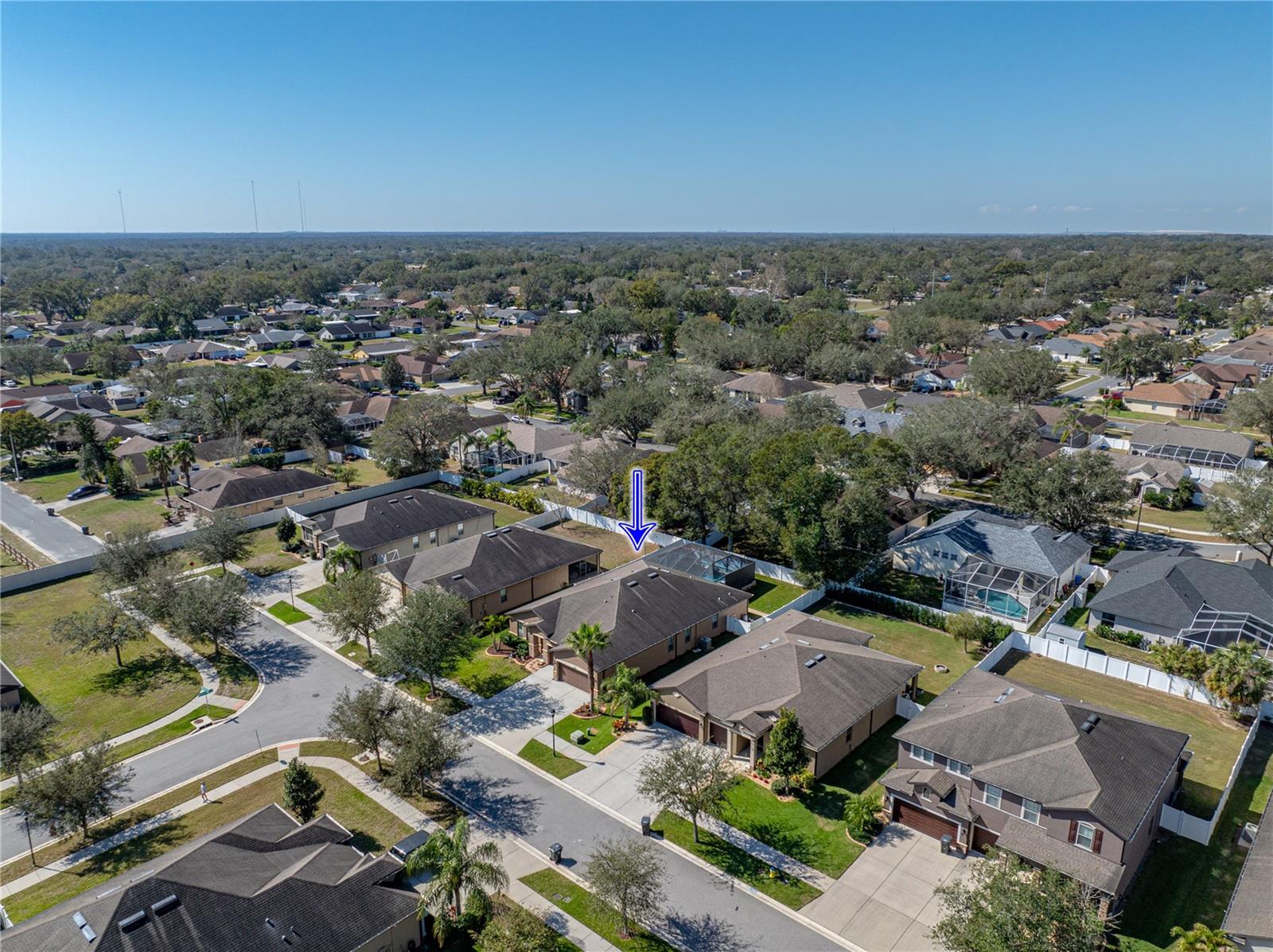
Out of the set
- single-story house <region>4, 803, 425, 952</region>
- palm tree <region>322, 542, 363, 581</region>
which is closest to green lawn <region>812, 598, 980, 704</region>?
single-story house <region>4, 803, 425, 952</region>

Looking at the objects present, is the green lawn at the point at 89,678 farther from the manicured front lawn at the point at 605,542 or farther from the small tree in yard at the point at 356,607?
the manicured front lawn at the point at 605,542

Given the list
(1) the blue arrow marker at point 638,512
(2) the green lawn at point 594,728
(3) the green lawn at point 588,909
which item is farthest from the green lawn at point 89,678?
(1) the blue arrow marker at point 638,512

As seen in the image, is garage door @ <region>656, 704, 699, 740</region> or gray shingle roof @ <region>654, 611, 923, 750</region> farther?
garage door @ <region>656, 704, 699, 740</region>

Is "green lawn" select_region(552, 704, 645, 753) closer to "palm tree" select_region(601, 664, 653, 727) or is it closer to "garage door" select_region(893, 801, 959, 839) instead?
"palm tree" select_region(601, 664, 653, 727)

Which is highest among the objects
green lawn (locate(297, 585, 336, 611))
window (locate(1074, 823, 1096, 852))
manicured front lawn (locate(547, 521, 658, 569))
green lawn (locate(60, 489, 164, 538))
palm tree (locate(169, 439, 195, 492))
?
palm tree (locate(169, 439, 195, 492))

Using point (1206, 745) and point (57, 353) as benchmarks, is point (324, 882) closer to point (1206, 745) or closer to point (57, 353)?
point (1206, 745)

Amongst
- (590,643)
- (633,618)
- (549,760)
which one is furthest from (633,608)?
(549,760)
